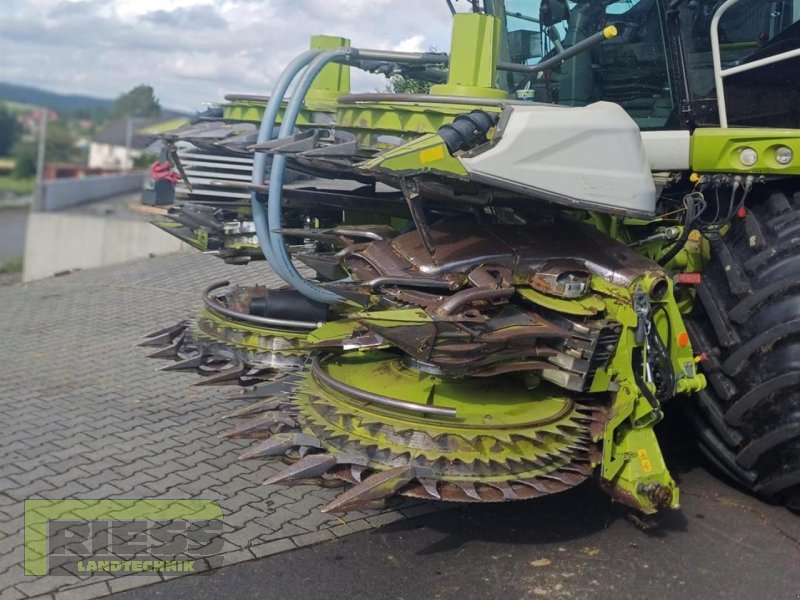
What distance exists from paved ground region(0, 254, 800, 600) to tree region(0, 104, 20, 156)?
3446 cm

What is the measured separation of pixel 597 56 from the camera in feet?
13.0

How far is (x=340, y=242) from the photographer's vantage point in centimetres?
366

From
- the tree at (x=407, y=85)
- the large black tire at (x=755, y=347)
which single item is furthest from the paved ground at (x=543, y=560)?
the tree at (x=407, y=85)

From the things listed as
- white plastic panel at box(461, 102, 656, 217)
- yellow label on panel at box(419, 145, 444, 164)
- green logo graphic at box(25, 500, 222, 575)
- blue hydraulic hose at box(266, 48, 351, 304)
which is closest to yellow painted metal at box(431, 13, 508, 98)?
white plastic panel at box(461, 102, 656, 217)

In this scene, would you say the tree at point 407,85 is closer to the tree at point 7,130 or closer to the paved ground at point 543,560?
the paved ground at point 543,560

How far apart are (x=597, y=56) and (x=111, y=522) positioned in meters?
2.92

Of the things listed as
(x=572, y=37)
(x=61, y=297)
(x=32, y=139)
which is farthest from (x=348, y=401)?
(x=32, y=139)

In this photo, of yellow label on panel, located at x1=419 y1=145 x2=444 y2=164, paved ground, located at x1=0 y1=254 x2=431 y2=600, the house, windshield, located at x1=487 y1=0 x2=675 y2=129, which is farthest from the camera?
the house

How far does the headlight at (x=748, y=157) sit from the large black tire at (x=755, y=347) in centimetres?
22

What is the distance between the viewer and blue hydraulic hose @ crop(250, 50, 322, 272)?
3.79m

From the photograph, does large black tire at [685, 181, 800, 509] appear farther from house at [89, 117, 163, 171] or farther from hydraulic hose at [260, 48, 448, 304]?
house at [89, 117, 163, 171]

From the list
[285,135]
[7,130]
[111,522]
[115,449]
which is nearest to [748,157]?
[285,135]

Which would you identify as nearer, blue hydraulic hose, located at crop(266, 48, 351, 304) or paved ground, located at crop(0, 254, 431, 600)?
paved ground, located at crop(0, 254, 431, 600)

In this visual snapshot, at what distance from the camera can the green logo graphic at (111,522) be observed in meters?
3.18
